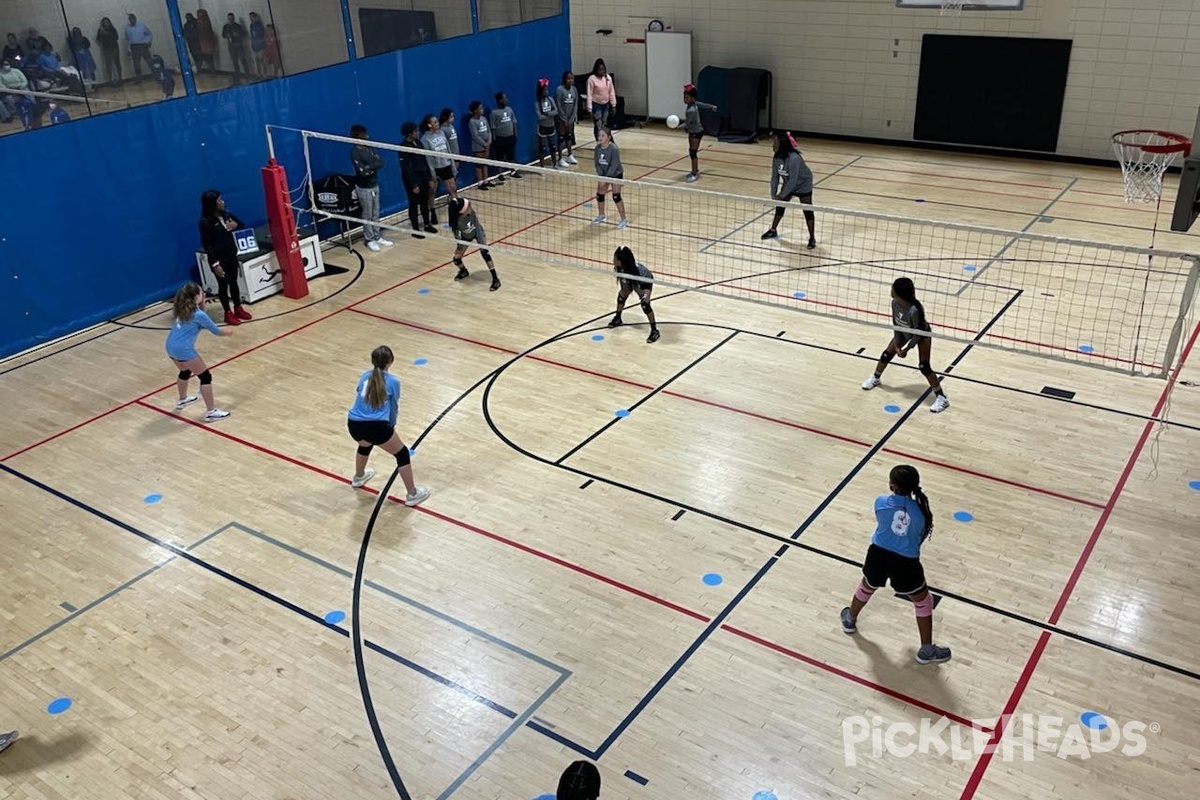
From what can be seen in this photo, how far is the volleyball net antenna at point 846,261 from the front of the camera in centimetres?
1150

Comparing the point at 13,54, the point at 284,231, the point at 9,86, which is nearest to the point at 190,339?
the point at 284,231

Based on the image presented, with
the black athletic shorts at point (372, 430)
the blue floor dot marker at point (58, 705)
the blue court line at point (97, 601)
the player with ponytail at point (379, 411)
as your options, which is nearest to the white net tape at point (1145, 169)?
the player with ponytail at point (379, 411)

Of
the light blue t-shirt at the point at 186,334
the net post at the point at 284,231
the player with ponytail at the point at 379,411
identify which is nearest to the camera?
the player with ponytail at the point at 379,411

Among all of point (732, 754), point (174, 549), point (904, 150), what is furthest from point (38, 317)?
point (904, 150)

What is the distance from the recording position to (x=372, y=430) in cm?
831

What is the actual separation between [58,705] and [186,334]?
13.8ft

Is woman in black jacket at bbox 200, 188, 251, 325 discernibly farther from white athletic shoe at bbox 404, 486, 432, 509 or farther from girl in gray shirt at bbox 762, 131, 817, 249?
girl in gray shirt at bbox 762, 131, 817, 249

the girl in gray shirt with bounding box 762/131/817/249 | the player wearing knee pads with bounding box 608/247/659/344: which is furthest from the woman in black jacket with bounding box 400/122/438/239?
the girl in gray shirt with bounding box 762/131/817/249

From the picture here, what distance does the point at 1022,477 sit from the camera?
29.0ft

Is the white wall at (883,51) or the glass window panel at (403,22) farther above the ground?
the glass window panel at (403,22)

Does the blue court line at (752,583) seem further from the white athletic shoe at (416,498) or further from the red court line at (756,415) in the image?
the white athletic shoe at (416,498)

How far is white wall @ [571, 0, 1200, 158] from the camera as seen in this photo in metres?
16.8

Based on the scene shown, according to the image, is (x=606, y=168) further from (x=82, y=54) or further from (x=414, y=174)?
(x=82, y=54)

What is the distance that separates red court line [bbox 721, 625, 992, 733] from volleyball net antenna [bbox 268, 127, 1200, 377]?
4.36 meters
